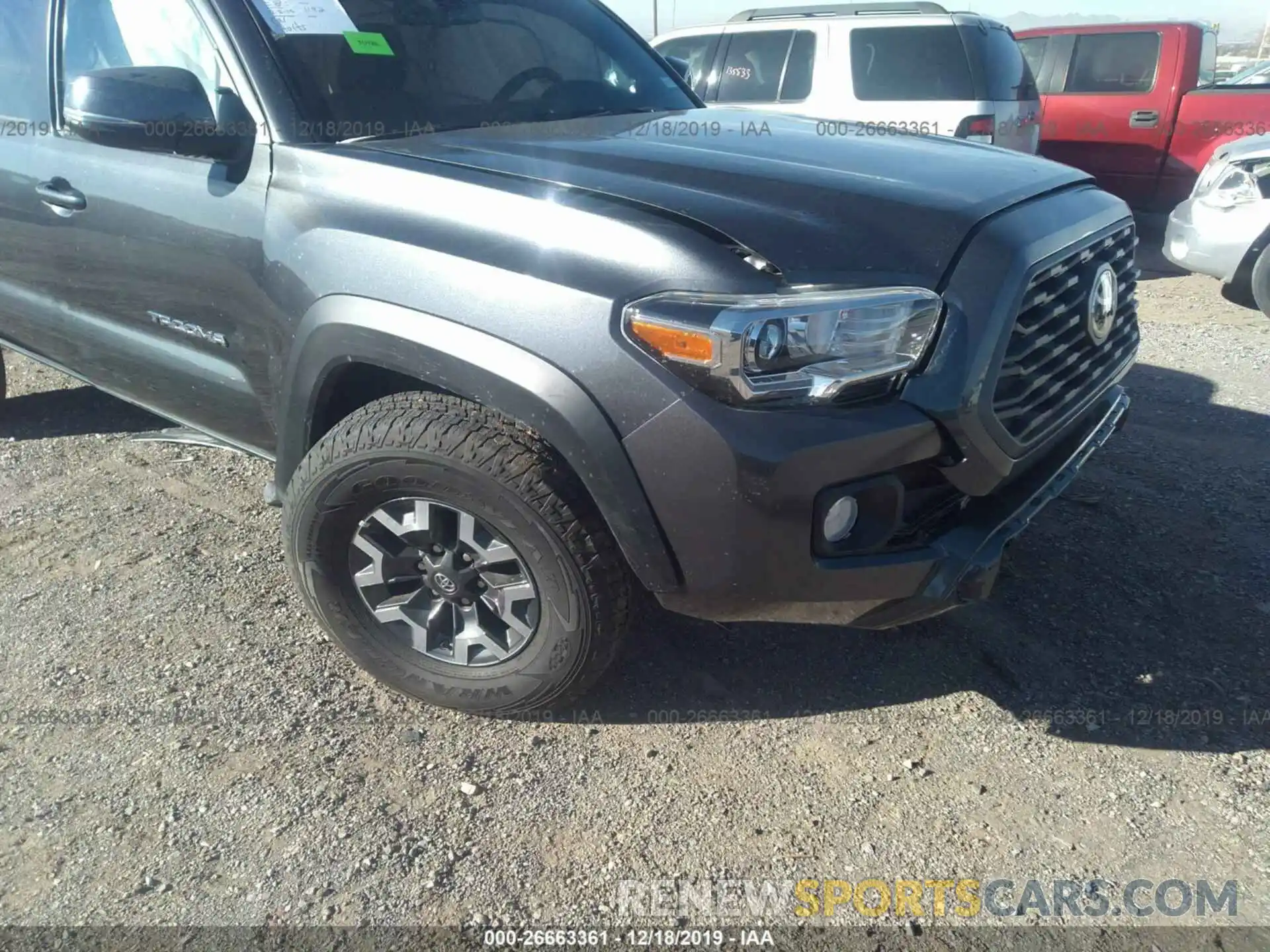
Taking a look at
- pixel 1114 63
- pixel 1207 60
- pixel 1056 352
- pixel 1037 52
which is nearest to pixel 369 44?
pixel 1056 352

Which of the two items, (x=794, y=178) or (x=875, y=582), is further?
(x=794, y=178)

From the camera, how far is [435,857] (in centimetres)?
220

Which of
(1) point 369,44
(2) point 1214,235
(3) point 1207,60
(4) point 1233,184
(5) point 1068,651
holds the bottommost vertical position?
(5) point 1068,651

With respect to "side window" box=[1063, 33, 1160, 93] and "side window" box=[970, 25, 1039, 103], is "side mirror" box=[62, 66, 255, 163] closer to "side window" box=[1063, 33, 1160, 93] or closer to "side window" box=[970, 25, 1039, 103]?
A: "side window" box=[970, 25, 1039, 103]

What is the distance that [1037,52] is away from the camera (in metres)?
9.56

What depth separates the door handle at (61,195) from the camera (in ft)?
9.86

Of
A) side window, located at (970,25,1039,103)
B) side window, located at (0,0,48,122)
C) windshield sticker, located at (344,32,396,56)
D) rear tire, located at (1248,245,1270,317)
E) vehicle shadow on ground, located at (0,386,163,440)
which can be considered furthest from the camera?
side window, located at (970,25,1039,103)

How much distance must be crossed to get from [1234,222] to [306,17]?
5.66 metres

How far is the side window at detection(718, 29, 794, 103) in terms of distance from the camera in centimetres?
812

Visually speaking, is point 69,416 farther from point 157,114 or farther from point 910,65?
point 910,65

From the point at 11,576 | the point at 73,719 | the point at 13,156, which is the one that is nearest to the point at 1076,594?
the point at 73,719

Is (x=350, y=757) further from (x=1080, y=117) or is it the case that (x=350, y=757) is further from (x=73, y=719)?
(x=1080, y=117)

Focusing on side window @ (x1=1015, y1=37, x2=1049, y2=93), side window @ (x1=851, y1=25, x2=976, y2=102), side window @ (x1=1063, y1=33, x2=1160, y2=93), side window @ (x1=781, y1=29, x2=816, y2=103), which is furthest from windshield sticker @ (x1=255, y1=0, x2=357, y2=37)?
side window @ (x1=1015, y1=37, x2=1049, y2=93)

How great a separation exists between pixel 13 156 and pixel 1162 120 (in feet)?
28.2
